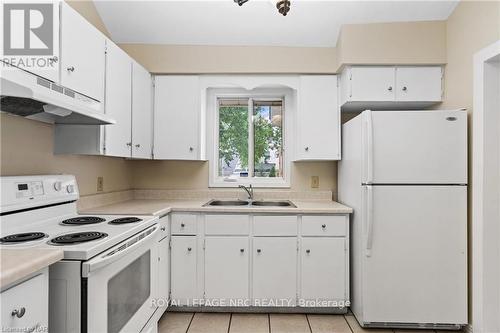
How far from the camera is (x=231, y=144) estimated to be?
322 cm

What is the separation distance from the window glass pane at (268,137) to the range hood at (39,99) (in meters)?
1.74

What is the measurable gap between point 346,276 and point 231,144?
1.75 metres

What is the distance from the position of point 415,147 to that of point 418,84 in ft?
2.45

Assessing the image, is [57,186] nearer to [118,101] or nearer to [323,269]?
[118,101]

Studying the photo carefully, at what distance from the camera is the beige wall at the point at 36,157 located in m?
1.59

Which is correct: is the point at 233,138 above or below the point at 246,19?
below

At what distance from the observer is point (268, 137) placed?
3.22 meters

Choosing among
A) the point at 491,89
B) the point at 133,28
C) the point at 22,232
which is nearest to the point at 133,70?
the point at 133,28

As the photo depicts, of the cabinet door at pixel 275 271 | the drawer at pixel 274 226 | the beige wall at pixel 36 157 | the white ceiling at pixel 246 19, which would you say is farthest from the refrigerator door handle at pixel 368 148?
the beige wall at pixel 36 157

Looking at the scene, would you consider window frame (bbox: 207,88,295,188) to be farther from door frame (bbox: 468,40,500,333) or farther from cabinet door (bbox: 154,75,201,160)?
door frame (bbox: 468,40,500,333)

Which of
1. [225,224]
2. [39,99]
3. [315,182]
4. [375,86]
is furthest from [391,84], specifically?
[39,99]

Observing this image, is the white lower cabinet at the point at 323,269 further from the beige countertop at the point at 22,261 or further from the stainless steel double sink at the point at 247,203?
the beige countertop at the point at 22,261

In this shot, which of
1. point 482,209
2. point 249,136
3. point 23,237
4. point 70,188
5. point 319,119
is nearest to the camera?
point 23,237

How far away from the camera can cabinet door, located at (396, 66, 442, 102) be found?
8.36 feet
